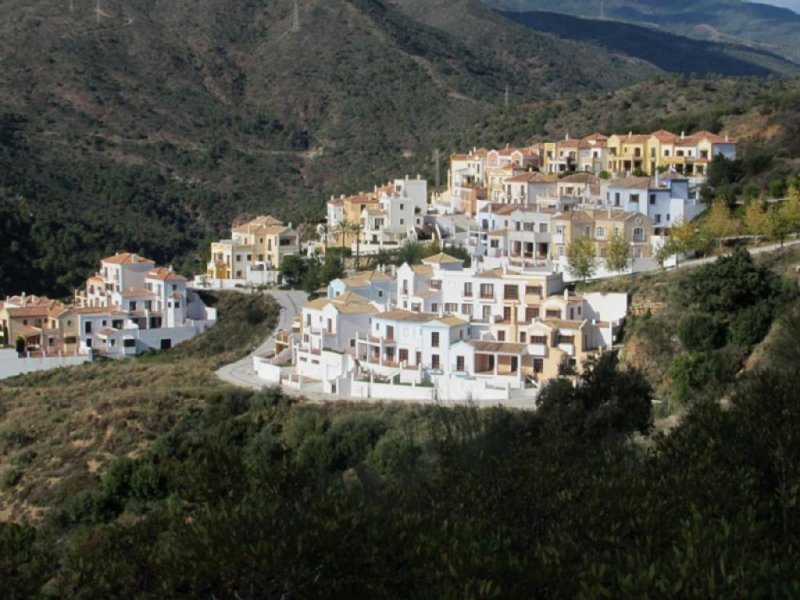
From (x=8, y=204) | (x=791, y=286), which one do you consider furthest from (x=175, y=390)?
(x=8, y=204)

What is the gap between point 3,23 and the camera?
276ft

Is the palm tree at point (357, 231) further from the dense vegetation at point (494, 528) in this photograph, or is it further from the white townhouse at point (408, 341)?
the dense vegetation at point (494, 528)

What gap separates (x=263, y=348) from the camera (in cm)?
3725

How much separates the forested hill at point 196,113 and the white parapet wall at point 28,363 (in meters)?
12.0

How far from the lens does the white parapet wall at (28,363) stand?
39.0 metres

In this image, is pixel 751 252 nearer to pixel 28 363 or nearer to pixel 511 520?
pixel 28 363

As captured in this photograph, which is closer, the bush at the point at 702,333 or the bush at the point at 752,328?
the bush at the point at 752,328

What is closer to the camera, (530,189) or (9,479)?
(9,479)

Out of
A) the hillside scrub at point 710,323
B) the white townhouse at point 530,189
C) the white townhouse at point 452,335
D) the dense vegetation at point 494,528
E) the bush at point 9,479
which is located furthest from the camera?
the white townhouse at point 530,189

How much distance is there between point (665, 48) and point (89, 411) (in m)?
154

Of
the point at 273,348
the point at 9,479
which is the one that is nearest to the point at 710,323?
the point at 273,348

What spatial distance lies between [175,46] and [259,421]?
63.7 meters

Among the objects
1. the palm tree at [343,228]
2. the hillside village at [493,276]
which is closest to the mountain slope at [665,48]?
the hillside village at [493,276]

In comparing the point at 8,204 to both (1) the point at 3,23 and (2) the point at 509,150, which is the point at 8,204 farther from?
(1) the point at 3,23
